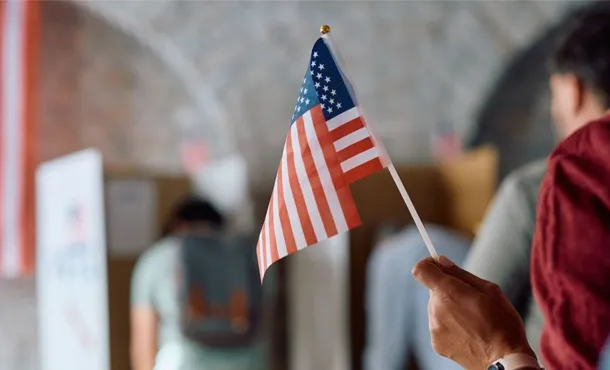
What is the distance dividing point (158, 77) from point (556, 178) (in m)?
2.45

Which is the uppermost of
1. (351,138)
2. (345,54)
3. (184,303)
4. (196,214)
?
(345,54)

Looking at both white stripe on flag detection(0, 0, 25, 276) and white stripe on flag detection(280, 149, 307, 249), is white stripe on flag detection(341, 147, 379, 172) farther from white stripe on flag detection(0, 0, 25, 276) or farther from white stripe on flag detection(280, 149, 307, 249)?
white stripe on flag detection(0, 0, 25, 276)

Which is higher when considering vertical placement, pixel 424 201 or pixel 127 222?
pixel 127 222

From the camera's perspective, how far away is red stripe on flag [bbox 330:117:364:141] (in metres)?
0.82

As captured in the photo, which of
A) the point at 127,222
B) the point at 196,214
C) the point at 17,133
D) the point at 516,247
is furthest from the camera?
the point at 17,133

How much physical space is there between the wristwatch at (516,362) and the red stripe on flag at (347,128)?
275 millimetres

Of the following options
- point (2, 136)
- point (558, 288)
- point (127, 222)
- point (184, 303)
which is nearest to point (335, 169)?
point (558, 288)

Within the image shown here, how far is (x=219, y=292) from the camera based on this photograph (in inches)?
95.5

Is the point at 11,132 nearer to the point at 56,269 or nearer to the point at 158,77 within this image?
the point at 158,77

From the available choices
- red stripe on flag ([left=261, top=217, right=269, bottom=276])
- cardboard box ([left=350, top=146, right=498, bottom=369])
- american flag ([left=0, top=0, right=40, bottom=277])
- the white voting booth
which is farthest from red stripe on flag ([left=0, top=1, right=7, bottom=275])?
red stripe on flag ([left=261, top=217, right=269, bottom=276])

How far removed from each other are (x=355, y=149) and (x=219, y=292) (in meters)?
1.68

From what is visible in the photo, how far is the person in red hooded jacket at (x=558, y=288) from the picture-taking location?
0.70 meters

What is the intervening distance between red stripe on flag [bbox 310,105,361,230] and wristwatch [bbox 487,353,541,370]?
0.67ft

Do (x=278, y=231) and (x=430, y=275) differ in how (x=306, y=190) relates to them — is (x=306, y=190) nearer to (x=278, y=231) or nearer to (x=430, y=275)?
(x=278, y=231)
